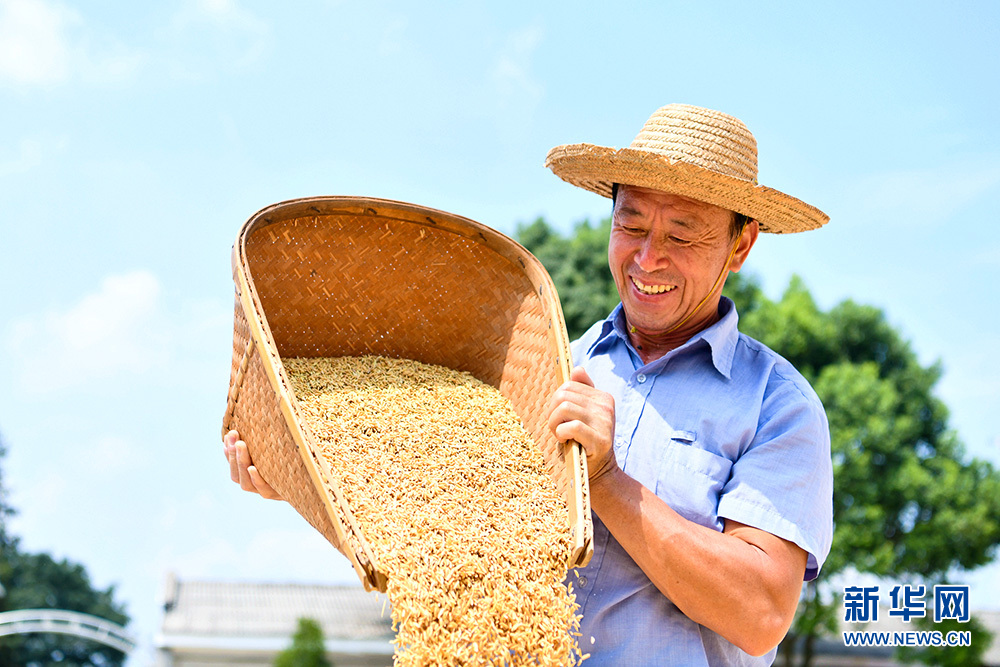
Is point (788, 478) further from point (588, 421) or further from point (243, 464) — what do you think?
point (243, 464)

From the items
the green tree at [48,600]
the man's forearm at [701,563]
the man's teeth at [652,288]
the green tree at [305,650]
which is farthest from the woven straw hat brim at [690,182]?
the green tree at [48,600]

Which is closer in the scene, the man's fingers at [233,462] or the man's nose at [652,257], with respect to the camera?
the man's nose at [652,257]

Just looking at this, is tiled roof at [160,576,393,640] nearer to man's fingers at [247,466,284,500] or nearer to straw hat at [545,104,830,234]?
man's fingers at [247,466,284,500]

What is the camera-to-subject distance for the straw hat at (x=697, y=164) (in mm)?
2693

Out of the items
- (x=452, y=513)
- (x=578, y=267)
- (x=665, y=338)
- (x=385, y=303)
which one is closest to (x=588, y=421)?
(x=452, y=513)

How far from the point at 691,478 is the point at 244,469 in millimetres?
1274

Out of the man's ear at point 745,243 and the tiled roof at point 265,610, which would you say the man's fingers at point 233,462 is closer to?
the man's ear at point 745,243

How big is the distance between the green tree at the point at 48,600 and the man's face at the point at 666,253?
79.0 ft

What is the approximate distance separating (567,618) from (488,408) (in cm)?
80

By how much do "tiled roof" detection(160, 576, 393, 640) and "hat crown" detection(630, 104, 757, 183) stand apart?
1333 centimetres

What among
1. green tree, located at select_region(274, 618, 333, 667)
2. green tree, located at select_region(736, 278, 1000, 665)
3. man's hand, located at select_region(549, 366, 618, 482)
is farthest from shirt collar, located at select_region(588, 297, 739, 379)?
green tree, located at select_region(274, 618, 333, 667)

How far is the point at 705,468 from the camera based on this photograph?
2.58 m

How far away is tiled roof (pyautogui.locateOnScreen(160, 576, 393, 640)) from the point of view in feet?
53.0

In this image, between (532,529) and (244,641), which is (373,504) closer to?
(532,529)
